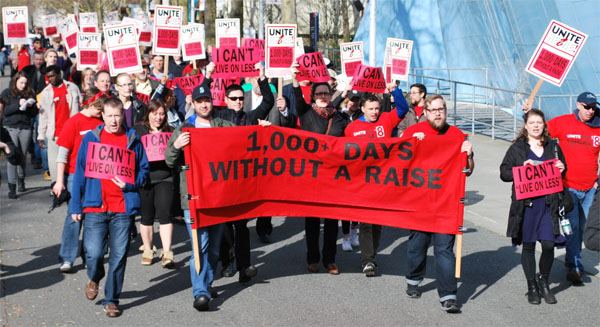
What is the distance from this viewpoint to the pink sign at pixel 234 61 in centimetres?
1052

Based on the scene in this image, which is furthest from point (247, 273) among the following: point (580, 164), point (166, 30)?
point (166, 30)

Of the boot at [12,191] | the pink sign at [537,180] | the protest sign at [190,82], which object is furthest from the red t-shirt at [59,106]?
the pink sign at [537,180]

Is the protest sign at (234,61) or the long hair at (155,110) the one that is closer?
the long hair at (155,110)

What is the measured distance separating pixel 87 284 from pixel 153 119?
1.89 m

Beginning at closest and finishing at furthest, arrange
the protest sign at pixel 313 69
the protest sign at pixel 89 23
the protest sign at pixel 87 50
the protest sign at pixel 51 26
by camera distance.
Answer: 1. the protest sign at pixel 313 69
2. the protest sign at pixel 87 50
3. the protest sign at pixel 89 23
4. the protest sign at pixel 51 26

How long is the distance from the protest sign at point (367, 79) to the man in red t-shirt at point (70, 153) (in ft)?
12.0

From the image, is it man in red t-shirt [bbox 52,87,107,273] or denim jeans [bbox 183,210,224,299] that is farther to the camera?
man in red t-shirt [bbox 52,87,107,273]

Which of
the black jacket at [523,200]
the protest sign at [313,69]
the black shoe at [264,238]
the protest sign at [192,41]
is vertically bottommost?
the black shoe at [264,238]

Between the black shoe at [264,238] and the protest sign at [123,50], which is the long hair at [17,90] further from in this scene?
the black shoe at [264,238]

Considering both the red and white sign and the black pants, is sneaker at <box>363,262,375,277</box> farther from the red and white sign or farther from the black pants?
the red and white sign

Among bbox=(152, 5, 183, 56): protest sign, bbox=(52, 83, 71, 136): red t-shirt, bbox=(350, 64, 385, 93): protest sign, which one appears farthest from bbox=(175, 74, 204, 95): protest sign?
bbox=(350, 64, 385, 93): protest sign

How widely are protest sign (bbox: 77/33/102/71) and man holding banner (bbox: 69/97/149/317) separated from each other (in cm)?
818

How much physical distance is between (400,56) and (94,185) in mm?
6966

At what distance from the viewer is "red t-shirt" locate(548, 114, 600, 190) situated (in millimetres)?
7949
